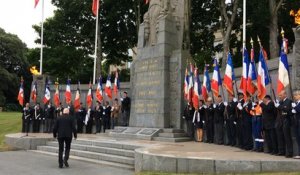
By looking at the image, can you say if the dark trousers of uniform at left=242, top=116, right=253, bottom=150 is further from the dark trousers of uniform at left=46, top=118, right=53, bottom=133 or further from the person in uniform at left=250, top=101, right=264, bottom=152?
the dark trousers of uniform at left=46, top=118, right=53, bottom=133

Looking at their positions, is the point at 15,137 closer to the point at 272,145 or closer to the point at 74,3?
the point at 272,145

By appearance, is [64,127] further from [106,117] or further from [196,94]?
[106,117]

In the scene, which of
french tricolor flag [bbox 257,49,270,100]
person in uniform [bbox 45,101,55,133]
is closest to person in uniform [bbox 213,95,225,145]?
french tricolor flag [bbox 257,49,270,100]

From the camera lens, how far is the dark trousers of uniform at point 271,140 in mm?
11182

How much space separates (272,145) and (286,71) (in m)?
2.10

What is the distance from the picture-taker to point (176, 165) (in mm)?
10062

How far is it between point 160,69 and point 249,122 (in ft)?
19.7

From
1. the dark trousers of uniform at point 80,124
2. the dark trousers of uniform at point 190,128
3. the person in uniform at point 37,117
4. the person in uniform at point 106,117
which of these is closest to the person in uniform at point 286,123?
the dark trousers of uniform at point 190,128

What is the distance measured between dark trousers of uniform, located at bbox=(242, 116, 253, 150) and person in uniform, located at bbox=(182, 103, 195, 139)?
11.6ft

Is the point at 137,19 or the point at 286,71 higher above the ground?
the point at 137,19

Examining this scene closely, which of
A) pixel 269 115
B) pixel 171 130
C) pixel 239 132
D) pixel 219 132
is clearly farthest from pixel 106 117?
pixel 269 115

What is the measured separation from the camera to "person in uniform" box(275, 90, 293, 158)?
34.2 feet

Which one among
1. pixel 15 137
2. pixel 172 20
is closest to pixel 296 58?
pixel 172 20

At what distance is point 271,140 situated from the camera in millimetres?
11352
